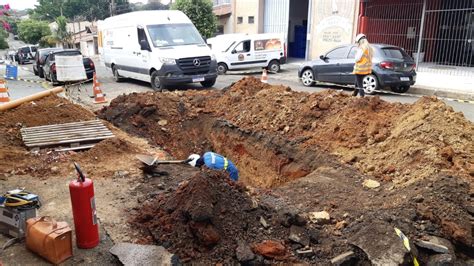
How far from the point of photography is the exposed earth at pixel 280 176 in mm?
3896

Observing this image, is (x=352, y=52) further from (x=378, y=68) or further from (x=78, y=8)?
(x=78, y=8)

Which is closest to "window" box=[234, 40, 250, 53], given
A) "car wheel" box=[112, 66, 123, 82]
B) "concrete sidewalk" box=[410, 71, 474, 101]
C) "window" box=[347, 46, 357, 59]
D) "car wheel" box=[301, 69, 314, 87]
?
"car wheel" box=[301, 69, 314, 87]

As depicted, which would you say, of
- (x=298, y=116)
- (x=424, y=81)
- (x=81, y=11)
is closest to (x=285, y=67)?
(x=424, y=81)

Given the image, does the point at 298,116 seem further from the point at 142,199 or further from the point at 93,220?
the point at 93,220

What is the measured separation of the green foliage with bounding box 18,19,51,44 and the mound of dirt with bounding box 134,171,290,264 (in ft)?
225

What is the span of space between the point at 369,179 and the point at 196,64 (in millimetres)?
9638

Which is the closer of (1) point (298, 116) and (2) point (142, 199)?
(2) point (142, 199)

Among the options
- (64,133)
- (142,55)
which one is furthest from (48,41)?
(64,133)

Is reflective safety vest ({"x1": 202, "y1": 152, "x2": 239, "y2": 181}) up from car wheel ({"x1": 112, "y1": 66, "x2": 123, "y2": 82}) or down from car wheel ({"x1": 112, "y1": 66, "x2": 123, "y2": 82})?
down

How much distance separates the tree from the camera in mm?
27734

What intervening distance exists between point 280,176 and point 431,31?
1575 cm

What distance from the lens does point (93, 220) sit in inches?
151

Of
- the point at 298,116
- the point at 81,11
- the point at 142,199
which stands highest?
the point at 81,11

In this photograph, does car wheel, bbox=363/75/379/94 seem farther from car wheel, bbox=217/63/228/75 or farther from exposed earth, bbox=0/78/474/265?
car wheel, bbox=217/63/228/75
